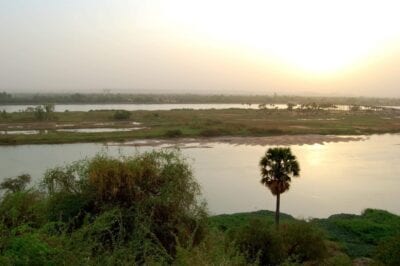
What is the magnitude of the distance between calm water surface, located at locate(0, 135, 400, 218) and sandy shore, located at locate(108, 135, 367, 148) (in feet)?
6.95

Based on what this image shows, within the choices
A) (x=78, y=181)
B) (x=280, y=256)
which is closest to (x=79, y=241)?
(x=78, y=181)

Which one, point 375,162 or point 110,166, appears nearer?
point 110,166

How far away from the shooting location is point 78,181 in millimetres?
13742

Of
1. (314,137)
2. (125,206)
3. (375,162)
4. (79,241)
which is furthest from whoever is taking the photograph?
(314,137)

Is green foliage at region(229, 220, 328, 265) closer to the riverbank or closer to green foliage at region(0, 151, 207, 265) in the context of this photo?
green foliage at region(0, 151, 207, 265)

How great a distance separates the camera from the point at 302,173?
3509 cm

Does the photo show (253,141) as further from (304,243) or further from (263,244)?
(263,244)

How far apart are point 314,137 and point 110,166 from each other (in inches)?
1882

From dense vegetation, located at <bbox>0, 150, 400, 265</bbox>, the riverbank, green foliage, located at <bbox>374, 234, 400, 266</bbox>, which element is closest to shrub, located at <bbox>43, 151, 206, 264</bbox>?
dense vegetation, located at <bbox>0, 150, 400, 265</bbox>

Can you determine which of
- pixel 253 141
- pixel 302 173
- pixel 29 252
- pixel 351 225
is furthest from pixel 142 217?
pixel 253 141

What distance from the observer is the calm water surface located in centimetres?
2667

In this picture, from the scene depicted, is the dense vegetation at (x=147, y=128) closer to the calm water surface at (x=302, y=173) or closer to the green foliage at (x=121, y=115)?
the green foliage at (x=121, y=115)

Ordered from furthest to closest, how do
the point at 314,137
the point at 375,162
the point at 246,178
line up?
the point at 314,137 → the point at 375,162 → the point at 246,178

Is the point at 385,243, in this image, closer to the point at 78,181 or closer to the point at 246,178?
the point at 78,181
